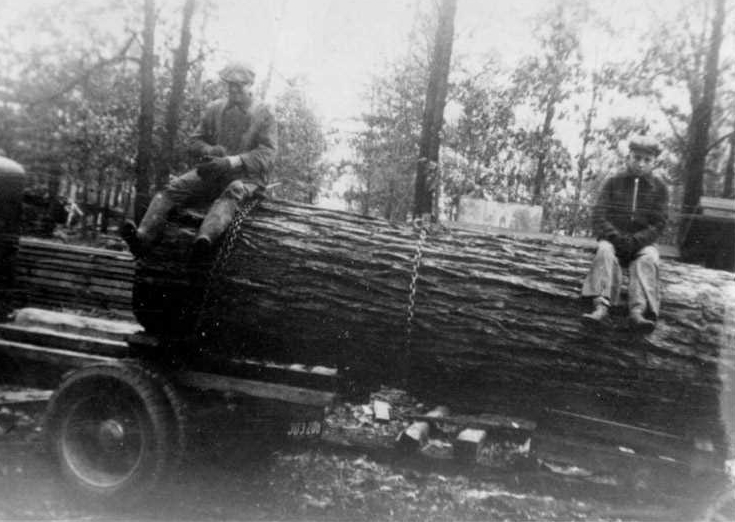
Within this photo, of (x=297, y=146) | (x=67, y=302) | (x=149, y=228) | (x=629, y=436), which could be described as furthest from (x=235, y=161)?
(x=297, y=146)

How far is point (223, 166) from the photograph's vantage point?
5.00 m

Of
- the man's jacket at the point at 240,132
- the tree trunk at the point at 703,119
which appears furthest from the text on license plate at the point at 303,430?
the tree trunk at the point at 703,119

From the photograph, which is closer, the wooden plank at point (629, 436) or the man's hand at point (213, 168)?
the wooden plank at point (629, 436)

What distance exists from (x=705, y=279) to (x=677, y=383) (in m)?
0.83

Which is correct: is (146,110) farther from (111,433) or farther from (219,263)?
(111,433)

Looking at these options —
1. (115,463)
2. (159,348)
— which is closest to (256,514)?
(115,463)

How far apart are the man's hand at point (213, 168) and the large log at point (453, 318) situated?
0.37 meters

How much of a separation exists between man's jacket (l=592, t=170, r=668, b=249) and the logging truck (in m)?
0.30

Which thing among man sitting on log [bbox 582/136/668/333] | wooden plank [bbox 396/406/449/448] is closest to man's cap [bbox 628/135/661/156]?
man sitting on log [bbox 582/136/668/333]

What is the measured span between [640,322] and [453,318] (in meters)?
1.17

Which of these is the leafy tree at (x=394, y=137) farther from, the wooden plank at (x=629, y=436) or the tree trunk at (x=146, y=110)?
the wooden plank at (x=629, y=436)

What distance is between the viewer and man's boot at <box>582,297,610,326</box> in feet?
13.5

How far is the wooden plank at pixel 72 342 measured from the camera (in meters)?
4.95

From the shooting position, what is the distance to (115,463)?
14.9 ft
